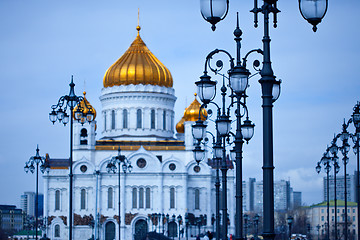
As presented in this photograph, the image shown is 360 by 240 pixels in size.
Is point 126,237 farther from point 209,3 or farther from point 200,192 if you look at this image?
point 209,3

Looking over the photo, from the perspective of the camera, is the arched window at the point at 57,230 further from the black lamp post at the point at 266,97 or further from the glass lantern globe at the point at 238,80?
the black lamp post at the point at 266,97

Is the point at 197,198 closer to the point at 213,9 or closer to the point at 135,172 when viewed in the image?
the point at 135,172

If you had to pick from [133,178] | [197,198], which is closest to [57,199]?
[133,178]

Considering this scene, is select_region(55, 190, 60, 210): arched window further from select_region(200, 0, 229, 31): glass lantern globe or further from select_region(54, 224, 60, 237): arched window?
select_region(200, 0, 229, 31): glass lantern globe

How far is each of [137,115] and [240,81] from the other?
190ft

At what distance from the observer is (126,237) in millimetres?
70250

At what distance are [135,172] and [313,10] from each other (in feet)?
199

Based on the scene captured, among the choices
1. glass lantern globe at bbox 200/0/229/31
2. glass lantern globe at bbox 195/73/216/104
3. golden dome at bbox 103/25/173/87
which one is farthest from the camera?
golden dome at bbox 103/25/173/87

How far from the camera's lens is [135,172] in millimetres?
70750

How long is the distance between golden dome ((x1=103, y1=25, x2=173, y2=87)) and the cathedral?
0.09 m

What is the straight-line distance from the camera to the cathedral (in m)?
70.3

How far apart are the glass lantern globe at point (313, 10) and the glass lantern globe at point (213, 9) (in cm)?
140

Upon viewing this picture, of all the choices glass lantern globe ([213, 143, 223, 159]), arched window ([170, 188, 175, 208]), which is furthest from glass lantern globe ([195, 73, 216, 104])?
arched window ([170, 188, 175, 208])

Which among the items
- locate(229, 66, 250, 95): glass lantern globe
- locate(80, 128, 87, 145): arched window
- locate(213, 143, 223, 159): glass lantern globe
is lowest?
locate(213, 143, 223, 159): glass lantern globe
